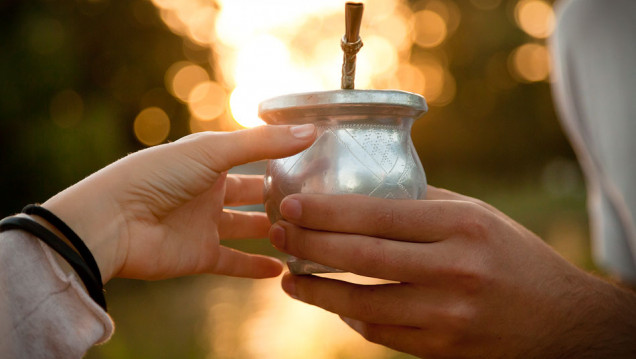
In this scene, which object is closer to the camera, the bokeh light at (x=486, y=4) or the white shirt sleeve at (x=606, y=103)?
the white shirt sleeve at (x=606, y=103)

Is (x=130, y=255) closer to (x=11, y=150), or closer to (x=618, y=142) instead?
(x=618, y=142)

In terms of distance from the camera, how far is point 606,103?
3.16 metres

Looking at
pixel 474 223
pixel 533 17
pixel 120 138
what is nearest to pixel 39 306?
pixel 474 223

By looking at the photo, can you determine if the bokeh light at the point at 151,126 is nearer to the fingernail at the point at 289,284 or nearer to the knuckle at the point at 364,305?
the fingernail at the point at 289,284

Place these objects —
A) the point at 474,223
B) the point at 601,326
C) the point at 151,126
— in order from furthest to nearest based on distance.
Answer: the point at 151,126
the point at 601,326
the point at 474,223

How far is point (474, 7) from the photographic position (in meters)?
19.3

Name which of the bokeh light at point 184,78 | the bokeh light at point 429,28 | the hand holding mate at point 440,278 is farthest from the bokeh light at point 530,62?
the hand holding mate at point 440,278

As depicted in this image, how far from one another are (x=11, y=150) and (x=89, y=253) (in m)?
4.58

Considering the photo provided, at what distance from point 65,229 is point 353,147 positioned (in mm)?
813

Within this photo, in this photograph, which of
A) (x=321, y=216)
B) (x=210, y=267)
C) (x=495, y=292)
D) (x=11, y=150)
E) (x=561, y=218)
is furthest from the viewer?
(x=561, y=218)

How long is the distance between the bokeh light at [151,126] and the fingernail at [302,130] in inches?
238

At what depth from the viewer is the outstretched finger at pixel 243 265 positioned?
211 centimetres

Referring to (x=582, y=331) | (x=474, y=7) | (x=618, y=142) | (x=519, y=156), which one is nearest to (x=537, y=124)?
(x=519, y=156)

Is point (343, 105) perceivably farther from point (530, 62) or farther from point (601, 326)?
point (530, 62)
